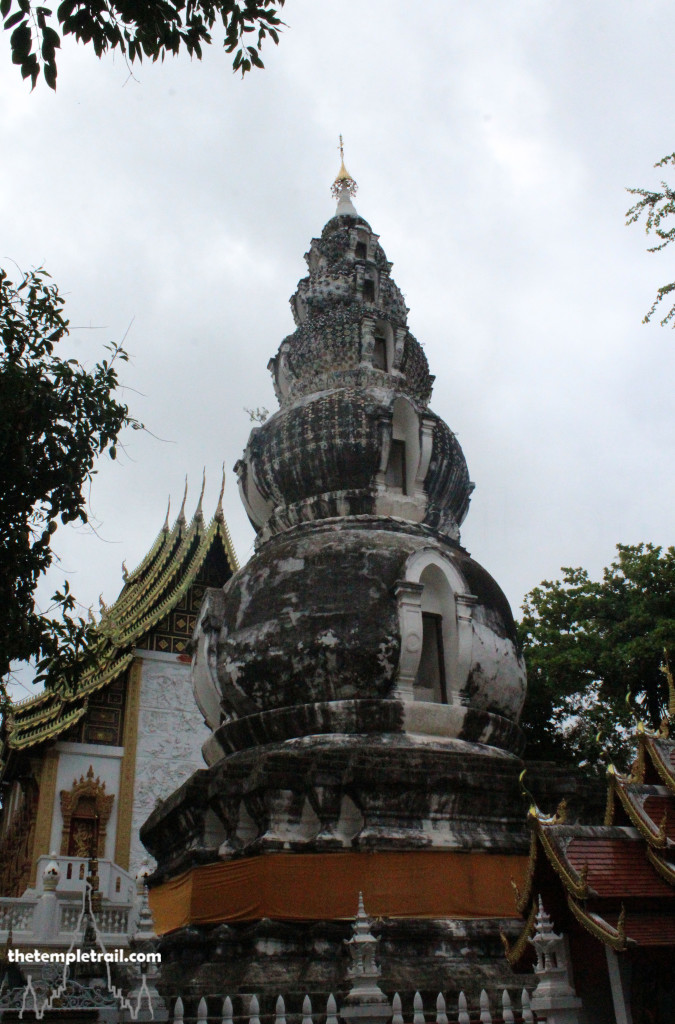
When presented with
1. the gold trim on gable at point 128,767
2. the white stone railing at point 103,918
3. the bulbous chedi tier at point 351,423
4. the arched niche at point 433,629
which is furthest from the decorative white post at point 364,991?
the gold trim on gable at point 128,767

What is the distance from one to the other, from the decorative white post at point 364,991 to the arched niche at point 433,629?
3611mm

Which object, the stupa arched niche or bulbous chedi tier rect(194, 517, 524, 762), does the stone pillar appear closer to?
bulbous chedi tier rect(194, 517, 524, 762)

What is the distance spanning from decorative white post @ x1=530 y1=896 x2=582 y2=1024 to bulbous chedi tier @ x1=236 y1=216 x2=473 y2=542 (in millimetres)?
6117

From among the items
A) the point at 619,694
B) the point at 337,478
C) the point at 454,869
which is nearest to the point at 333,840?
the point at 454,869

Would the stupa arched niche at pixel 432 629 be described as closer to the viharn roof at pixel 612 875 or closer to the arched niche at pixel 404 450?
the arched niche at pixel 404 450

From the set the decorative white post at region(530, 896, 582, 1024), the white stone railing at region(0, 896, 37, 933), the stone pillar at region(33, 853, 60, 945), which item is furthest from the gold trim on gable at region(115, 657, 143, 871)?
the decorative white post at region(530, 896, 582, 1024)

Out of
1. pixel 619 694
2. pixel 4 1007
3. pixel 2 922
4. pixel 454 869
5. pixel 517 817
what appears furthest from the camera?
pixel 619 694

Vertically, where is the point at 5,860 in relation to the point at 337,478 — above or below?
below

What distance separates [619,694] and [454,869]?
8825 millimetres

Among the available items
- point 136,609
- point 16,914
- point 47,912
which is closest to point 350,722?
point 47,912

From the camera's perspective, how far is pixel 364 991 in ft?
19.1

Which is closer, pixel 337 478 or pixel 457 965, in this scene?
pixel 457 965

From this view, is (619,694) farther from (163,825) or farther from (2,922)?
(2,922)

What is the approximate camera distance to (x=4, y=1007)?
720 cm
